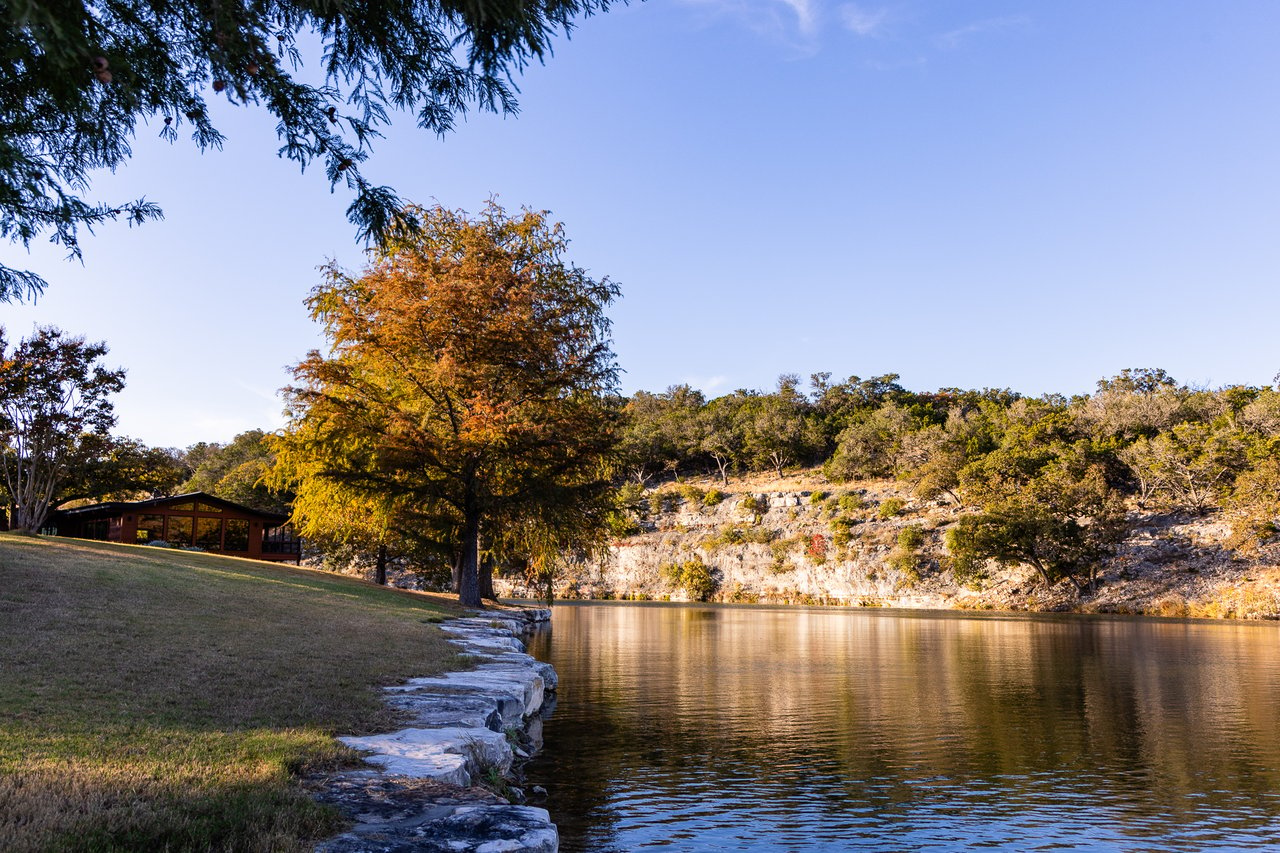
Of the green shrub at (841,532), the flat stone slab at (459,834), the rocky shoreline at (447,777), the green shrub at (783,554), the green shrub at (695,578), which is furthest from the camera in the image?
the green shrub at (695,578)

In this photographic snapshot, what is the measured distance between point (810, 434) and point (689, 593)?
25.9 metres

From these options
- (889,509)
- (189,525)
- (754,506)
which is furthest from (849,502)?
(189,525)

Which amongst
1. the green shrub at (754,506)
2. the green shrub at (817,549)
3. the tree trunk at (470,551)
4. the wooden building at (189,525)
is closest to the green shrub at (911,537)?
the green shrub at (817,549)

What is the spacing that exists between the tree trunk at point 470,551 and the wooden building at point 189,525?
2412cm

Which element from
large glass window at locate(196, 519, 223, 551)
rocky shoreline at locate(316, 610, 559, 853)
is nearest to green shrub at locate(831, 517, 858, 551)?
large glass window at locate(196, 519, 223, 551)

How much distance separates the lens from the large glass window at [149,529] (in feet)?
157

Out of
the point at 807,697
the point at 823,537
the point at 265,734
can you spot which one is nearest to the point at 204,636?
the point at 265,734

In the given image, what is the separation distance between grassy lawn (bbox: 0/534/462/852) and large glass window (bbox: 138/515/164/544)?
3281 centimetres

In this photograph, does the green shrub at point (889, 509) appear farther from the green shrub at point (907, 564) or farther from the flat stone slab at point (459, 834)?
the flat stone slab at point (459, 834)

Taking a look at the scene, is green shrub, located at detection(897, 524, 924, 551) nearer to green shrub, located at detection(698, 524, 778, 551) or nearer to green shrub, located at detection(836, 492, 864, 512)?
green shrub, located at detection(836, 492, 864, 512)

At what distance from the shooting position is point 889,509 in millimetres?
66750

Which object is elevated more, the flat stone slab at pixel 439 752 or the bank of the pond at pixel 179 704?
the bank of the pond at pixel 179 704

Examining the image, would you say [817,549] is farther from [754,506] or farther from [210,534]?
[210,534]

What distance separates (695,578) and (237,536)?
118 feet
